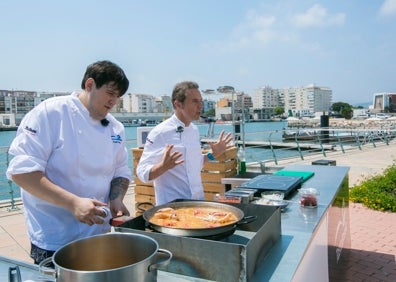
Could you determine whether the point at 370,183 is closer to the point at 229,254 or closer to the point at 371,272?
the point at 371,272

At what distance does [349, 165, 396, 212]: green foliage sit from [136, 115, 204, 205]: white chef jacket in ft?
15.6

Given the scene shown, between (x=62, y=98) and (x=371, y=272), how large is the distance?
12.5 ft

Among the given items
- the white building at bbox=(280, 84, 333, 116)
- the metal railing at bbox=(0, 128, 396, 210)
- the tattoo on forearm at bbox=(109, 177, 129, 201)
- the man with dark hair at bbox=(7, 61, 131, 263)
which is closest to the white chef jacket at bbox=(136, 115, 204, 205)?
the tattoo on forearm at bbox=(109, 177, 129, 201)

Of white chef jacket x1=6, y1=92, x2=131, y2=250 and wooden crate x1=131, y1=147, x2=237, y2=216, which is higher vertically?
white chef jacket x1=6, y1=92, x2=131, y2=250

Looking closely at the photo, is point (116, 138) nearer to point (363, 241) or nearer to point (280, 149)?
point (363, 241)

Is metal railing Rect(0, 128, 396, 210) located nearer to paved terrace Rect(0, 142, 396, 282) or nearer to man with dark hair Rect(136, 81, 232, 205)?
paved terrace Rect(0, 142, 396, 282)

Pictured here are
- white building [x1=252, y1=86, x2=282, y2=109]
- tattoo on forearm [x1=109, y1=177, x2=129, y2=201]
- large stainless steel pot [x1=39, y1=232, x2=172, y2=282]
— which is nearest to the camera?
large stainless steel pot [x1=39, y1=232, x2=172, y2=282]

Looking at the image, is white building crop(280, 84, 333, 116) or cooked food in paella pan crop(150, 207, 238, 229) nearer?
cooked food in paella pan crop(150, 207, 238, 229)

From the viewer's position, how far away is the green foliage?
20.6 feet

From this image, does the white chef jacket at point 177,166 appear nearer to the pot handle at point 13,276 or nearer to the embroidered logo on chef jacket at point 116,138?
the embroidered logo on chef jacket at point 116,138

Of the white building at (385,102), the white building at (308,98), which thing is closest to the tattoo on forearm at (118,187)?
the white building at (385,102)

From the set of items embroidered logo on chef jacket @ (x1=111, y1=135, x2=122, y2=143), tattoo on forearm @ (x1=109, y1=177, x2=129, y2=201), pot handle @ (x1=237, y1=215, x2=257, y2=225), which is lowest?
pot handle @ (x1=237, y1=215, x2=257, y2=225)

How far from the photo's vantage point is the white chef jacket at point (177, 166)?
2.89 metres

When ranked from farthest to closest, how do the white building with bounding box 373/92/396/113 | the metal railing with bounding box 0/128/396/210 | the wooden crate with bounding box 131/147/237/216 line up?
the white building with bounding box 373/92/396/113 → the metal railing with bounding box 0/128/396/210 → the wooden crate with bounding box 131/147/237/216
